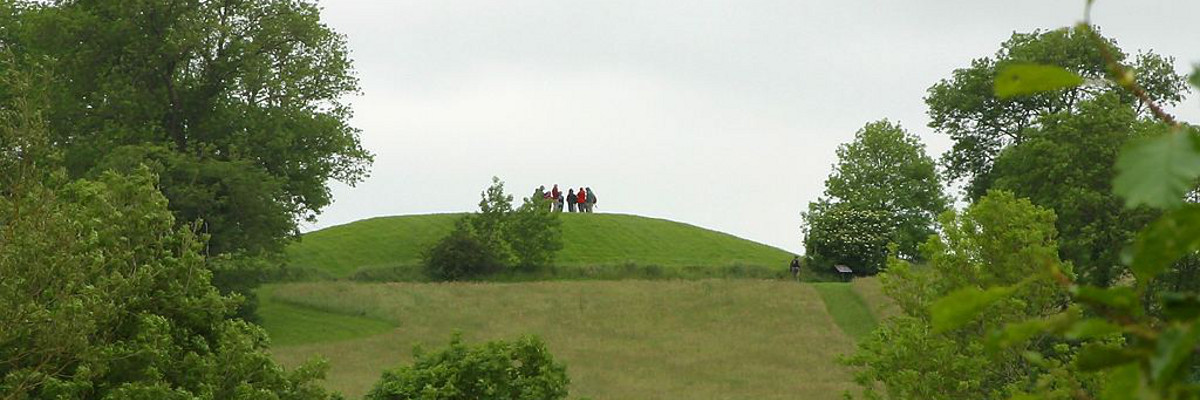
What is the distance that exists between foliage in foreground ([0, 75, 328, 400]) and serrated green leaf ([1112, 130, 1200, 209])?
60.9ft

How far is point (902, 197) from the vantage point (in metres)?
83.4

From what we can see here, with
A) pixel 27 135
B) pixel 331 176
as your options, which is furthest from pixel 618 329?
pixel 27 135

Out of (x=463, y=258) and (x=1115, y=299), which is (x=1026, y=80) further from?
(x=463, y=258)

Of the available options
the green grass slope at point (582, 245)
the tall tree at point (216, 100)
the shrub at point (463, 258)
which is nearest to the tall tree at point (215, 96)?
the tall tree at point (216, 100)

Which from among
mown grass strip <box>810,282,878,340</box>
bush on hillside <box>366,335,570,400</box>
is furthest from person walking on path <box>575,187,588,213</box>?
bush on hillside <box>366,335,570,400</box>

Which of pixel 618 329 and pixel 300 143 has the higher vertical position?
pixel 300 143

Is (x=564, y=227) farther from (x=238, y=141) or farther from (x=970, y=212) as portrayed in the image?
(x=970, y=212)

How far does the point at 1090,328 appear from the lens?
2123 mm

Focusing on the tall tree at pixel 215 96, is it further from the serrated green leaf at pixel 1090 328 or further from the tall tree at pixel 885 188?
the serrated green leaf at pixel 1090 328

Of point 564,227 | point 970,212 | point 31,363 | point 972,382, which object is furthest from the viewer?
point 564,227

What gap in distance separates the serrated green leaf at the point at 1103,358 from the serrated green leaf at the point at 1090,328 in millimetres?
26

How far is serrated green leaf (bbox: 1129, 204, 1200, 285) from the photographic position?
6.34 feet

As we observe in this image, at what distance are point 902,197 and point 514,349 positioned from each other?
59179mm

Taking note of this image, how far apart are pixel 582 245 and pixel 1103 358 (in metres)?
85.4
